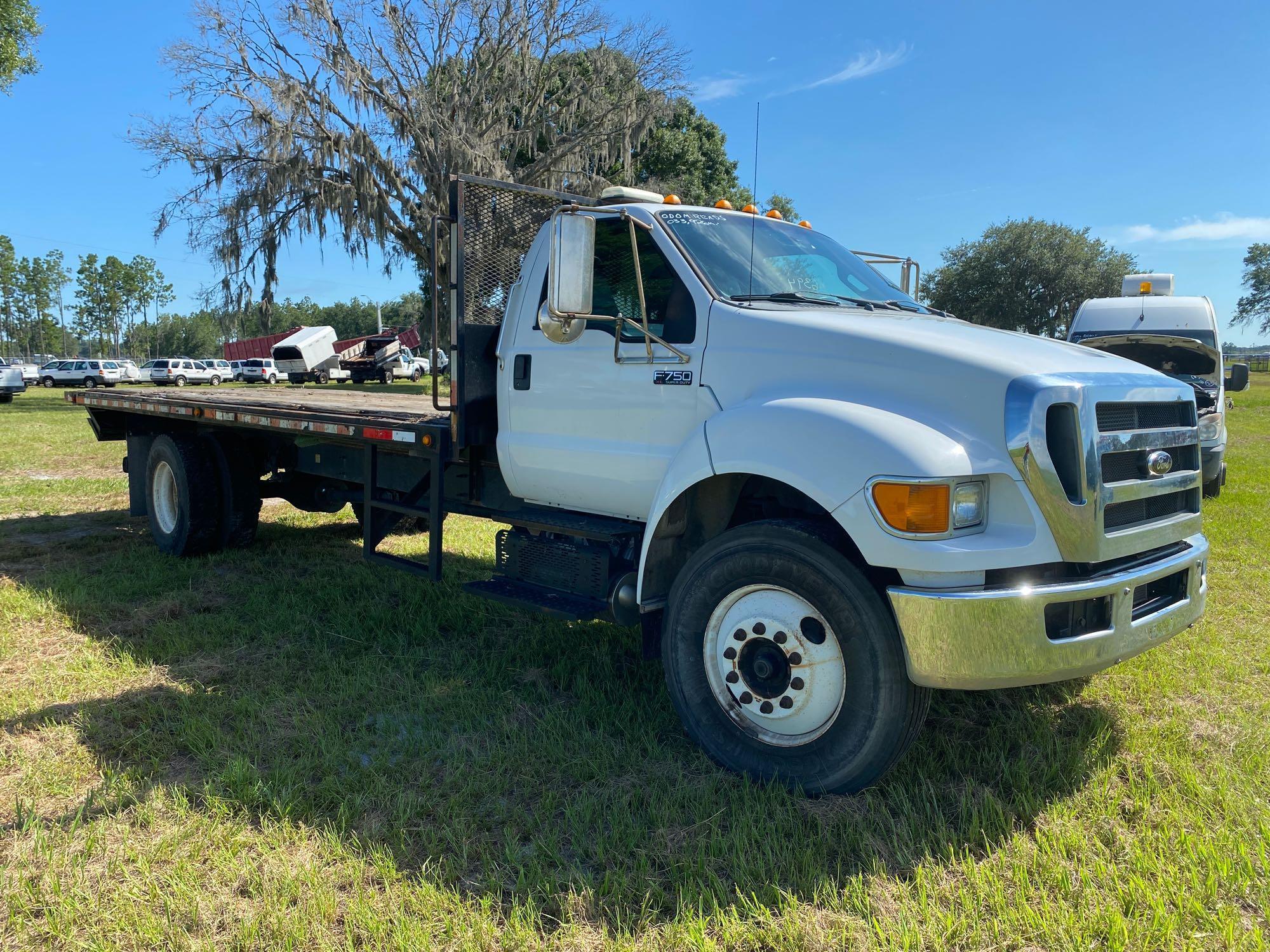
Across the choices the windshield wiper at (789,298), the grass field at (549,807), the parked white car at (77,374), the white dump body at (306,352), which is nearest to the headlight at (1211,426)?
the grass field at (549,807)

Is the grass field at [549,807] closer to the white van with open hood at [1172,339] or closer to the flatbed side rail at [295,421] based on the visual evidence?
the flatbed side rail at [295,421]

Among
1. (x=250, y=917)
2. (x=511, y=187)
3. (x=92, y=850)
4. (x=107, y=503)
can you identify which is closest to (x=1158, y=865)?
(x=250, y=917)

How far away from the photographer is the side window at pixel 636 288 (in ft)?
12.7

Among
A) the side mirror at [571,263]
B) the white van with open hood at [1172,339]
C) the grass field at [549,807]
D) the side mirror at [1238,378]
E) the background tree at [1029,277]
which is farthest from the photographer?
the background tree at [1029,277]

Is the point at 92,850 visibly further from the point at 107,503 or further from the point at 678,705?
the point at 107,503

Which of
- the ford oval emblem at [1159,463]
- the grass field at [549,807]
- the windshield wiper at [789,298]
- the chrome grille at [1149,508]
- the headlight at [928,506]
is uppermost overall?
the windshield wiper at [789,298]

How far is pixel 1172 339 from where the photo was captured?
32.3 ft

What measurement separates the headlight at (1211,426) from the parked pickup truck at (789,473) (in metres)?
6.06

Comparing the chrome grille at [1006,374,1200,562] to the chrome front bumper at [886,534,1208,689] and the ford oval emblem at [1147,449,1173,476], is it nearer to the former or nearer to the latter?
the ford oval emblem at [1147,449,1173,476]

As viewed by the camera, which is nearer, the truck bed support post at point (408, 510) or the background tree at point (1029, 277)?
the truck bed support post at point (408, 510)

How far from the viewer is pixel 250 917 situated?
8.57 ft

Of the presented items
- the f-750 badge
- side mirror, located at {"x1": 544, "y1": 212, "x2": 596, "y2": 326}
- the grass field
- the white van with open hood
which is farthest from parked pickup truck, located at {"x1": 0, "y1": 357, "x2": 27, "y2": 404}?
the f-750 badge

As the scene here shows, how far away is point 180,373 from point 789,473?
53.5 m

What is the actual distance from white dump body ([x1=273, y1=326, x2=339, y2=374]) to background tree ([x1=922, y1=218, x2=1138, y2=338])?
27.4 metres
